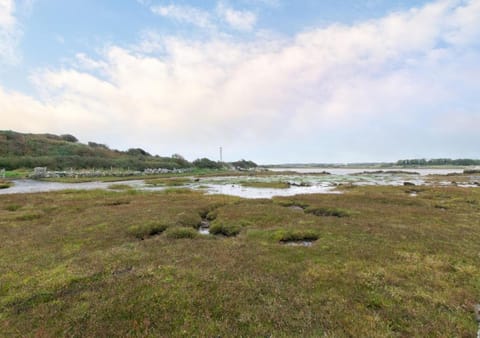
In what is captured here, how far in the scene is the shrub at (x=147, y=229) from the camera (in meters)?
16.2

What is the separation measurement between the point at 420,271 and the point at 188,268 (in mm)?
9810

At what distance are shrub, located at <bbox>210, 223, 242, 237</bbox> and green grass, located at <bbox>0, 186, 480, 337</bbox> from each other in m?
0.79

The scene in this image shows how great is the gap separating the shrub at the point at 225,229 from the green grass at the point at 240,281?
2.60ft

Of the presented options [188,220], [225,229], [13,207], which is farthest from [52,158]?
[225,229]

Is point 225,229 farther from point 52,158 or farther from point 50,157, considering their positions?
point 50,157

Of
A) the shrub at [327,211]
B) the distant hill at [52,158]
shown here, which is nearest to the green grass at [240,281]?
the shrub at [327,211]

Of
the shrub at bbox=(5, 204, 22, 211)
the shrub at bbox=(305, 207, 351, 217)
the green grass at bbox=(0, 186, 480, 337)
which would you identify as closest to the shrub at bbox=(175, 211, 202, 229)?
the green grass at bbox=(0, 186, 480, 337)

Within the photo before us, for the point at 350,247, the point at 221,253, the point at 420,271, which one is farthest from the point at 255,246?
the point at 420,271

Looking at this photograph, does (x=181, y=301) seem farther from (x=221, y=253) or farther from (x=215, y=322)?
(x=221, y=253)

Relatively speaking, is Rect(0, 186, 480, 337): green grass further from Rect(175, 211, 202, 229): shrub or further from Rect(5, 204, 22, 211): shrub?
Rect(5, 204, 22, 211): shrub

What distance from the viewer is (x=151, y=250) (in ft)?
42.1

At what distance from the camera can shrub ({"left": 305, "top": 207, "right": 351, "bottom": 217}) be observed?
74.3 feet

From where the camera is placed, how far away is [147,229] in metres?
16.9

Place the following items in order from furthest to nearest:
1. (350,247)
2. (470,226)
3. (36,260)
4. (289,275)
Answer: (470,226), (350,247), (36,260), (289,275)
